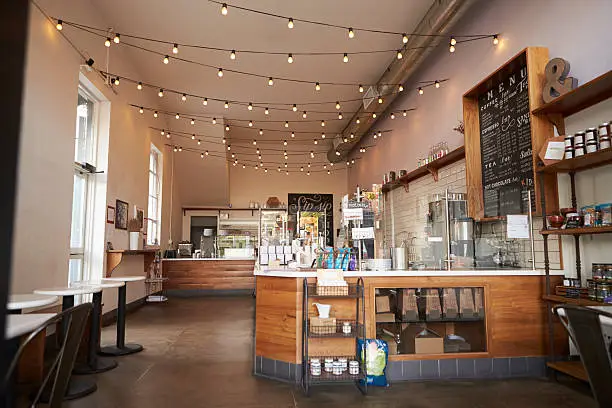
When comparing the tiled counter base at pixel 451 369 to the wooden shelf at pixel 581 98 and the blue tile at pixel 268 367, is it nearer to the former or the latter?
the blue tile at pixel 268 367

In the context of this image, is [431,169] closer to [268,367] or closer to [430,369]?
[430,369]

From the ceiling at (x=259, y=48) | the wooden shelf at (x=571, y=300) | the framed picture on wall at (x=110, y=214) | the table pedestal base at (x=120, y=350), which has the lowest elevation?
the table pedestal base at (x=120, y=350)

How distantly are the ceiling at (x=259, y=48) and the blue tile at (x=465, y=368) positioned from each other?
15.1 ft

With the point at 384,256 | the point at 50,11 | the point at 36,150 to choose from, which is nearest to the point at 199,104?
the point at 50,11

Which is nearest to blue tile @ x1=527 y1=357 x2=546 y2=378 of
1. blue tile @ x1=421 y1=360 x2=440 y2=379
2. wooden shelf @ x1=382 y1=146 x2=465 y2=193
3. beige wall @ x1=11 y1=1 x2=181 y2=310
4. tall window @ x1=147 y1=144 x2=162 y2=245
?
blue tile @ x1=421 y1=360 x2=440 y2=379

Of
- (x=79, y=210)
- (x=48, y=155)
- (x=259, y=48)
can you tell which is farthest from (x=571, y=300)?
(x=79, y=210)

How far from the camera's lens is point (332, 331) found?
12.4 feet

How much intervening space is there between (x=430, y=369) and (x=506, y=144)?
8.33 ft

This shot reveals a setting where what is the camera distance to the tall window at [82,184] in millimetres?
6059

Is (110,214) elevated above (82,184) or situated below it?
below

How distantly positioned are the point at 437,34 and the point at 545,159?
2666mm

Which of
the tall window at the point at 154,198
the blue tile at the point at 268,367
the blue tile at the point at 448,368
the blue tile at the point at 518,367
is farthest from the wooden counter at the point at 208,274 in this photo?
the blue tile at the point at 518,367

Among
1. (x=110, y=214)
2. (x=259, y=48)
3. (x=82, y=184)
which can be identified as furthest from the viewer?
(x=259, y=48)

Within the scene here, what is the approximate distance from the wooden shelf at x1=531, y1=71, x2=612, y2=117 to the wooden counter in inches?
317
